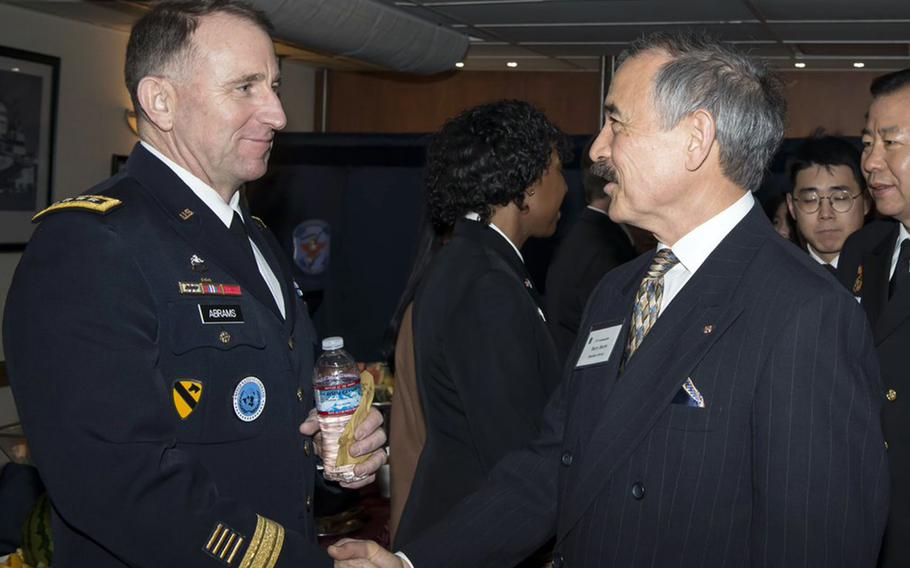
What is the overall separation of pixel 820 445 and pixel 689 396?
0.21 meters

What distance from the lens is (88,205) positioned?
A: 154cm

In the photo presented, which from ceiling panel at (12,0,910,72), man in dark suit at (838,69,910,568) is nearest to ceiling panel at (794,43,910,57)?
ceiling panel at (12,0,910,72)

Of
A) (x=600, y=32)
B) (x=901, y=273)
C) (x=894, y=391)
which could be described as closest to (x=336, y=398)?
(x=894, y=391)

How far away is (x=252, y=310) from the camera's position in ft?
5.64

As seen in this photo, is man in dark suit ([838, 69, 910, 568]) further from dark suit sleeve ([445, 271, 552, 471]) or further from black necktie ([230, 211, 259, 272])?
black necktie ([230, 211, 259, 272])

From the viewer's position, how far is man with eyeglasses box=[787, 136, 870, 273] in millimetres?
3619

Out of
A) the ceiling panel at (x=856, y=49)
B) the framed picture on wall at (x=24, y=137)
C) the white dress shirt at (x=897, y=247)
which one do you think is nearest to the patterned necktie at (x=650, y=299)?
the white dress shirt at (x=897, y=247)

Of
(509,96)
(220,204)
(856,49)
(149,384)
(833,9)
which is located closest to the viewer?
(149,384)

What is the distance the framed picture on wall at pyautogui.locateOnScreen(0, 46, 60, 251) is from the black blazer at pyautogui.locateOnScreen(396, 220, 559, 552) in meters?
4.43

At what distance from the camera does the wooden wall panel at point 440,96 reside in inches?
342

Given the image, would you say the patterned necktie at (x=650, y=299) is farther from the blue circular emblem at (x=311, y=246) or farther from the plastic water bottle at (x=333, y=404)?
the blue circular emblem at (x=311, y=246)

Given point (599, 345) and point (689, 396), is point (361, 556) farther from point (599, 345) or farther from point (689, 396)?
point (689, 396)

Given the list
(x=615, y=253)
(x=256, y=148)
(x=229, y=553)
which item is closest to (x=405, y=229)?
(x=615, y=253)

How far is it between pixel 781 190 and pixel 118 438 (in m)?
3.52
